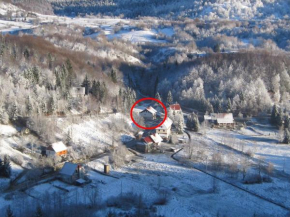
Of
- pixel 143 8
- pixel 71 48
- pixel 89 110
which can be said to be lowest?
pixel 89 110

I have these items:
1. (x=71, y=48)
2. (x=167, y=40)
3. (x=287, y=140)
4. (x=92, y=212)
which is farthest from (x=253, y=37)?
(x=92, y=212)

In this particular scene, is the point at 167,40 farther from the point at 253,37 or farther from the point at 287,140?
the point at 287,140

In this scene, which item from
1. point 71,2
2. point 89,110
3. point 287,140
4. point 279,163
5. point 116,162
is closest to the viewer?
point 116,162

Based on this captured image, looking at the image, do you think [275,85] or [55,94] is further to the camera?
[275,85]

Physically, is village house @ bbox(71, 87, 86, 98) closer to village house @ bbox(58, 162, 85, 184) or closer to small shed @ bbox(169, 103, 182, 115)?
small shed @ bbox(169, 103, 182, 115)

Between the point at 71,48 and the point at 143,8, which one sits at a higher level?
the point at 143,8

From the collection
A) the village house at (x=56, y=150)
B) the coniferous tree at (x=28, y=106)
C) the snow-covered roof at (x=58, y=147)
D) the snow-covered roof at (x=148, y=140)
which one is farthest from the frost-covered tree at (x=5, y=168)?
the snow-covered roof at (x=148, y=140)

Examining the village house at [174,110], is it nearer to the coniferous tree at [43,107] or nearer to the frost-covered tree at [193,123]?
the frost-covered tree at [193,123]

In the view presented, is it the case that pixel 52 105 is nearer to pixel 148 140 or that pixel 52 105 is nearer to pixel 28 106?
pixel 28 106
